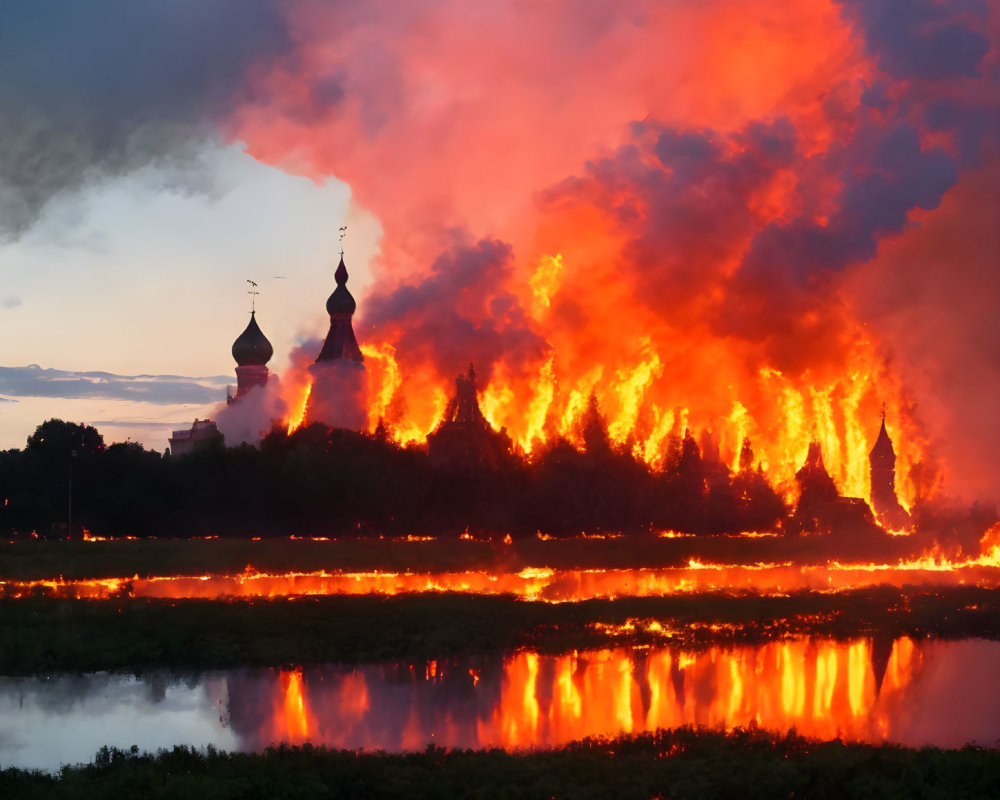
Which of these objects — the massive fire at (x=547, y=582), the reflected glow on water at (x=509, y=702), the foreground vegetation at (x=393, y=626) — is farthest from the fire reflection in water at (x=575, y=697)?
the massive fire at (x=547, y=582)

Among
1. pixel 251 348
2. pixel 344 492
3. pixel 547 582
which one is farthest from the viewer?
pixel 251 348

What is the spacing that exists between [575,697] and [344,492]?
183 feet

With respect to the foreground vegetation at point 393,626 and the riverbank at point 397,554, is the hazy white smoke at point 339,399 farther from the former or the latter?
the foreground vegetation at point 393,626

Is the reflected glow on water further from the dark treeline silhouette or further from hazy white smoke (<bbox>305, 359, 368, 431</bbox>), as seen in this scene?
hazy white smoke (<bbox>305, 359, 368, 431</bbox>)

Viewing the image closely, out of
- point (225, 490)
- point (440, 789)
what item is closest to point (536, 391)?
point (225, 490)

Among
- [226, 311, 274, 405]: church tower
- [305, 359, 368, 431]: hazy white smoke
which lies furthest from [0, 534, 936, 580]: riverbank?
[226, 311, 274, 405]: church tower

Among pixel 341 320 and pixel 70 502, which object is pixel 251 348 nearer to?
pixel 341 320

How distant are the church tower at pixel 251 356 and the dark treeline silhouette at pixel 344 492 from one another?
224 ft

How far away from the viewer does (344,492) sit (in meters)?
93.2

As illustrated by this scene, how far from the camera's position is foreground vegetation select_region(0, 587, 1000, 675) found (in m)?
45.7

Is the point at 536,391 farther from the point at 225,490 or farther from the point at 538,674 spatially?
the point at 538,674

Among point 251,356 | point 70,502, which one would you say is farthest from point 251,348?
point 70,502

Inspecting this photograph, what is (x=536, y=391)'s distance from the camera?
11000cm

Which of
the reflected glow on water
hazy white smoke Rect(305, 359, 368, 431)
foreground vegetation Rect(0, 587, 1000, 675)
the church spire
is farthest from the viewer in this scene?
the church spire
